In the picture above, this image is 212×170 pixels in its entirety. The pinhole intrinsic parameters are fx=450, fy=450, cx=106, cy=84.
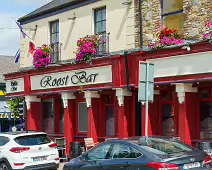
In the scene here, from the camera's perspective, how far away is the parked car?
9641 millimetres

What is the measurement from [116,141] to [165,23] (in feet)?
24.3

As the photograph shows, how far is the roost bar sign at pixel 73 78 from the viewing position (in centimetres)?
1815

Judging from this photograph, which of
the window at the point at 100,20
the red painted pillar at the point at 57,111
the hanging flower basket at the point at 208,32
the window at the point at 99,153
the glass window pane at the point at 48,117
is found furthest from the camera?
the glass window pane at the point at 48,117

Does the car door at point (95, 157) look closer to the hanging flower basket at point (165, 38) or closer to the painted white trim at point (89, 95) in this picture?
Answer: the hanging flower basket at point (165, 38)

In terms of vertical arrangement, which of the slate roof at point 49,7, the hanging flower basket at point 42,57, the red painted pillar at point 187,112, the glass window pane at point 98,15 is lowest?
the red painted pillar at point 187,112

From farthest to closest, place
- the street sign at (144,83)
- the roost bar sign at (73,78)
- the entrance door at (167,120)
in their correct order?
1. the roost bar sign at (73,78)
2. the entrance door at (167,120)
3. the street sign at (144,83)

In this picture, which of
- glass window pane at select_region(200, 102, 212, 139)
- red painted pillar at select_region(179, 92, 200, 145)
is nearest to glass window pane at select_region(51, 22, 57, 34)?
red painted pillar at select_region(179, 92, 200, 145)

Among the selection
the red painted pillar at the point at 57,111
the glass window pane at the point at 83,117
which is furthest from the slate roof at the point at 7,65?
the glass window pane at the point at 83,117

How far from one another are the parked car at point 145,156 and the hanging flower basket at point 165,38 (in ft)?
17.3

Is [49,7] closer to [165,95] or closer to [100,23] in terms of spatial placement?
[100,23]

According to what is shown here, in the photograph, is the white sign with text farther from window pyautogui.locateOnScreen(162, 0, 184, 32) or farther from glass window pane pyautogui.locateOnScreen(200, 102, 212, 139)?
glass window pane pyautogui.locateOnScreen(200, 102, 212, 139)

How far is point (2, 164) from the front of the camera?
1513cm

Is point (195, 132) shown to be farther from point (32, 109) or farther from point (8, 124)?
point (8, 124)

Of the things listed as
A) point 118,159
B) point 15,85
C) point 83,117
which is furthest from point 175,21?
point 15,85
